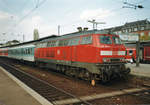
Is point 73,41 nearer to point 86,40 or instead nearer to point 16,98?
point 86,40

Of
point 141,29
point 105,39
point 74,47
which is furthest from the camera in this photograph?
point 141,29

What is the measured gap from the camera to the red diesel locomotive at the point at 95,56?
9000 millimetres

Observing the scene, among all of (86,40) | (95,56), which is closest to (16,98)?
(95,56)

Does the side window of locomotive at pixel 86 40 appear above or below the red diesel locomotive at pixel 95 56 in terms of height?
above

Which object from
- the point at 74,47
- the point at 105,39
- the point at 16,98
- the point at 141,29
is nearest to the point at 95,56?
the point at 105,39

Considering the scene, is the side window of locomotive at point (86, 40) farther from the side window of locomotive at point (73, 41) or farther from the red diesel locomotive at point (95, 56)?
the side window of locomotive at point (73, 41)

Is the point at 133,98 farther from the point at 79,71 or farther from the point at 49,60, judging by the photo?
the point at 49,60

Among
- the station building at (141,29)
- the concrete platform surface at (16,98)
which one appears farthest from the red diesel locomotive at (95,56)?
Result: the station building at (141,29)

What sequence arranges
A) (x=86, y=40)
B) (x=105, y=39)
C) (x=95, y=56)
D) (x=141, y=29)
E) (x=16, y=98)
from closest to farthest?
(x=16, y=98), (x=95, y=56), (x=105, y=39), (x=86, y=40), (x=141, y=29)

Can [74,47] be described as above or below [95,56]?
above

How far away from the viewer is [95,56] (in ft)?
29.5

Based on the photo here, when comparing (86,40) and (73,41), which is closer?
(86,40)

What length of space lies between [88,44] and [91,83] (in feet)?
8.75

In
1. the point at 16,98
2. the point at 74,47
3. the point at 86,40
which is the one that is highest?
the point at 86,40
